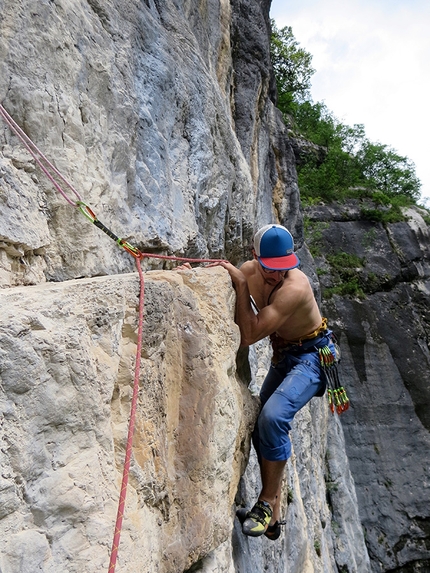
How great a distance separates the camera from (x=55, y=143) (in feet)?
8.32

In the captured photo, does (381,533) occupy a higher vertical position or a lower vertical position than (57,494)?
lower

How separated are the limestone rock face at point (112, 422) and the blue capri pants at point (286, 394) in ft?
0.97

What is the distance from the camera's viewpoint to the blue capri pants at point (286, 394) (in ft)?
9.91

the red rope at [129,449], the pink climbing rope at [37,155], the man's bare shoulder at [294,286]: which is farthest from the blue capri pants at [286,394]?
the pink climbing rope at [37,155]

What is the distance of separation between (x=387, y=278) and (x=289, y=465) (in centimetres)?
900

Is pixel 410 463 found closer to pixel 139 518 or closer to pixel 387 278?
pixel 387 278

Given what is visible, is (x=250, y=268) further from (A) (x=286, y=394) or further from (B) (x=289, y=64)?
(B) (x=289, y=64)

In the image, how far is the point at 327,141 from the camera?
17766 mm

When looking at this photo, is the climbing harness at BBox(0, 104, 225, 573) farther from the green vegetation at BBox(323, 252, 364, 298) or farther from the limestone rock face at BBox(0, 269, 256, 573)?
the green vegetation at BBox(323, 252, 364, 298)

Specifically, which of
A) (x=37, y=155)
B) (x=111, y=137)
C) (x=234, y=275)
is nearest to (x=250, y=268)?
(x=234, y=275)

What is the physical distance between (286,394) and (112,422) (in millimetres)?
1483

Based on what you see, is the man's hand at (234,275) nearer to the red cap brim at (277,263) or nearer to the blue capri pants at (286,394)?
the red cap brim at (277,263)

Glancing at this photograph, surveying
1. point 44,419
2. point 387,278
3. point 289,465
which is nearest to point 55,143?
point 44,419

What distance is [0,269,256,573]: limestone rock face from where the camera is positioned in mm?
1508
